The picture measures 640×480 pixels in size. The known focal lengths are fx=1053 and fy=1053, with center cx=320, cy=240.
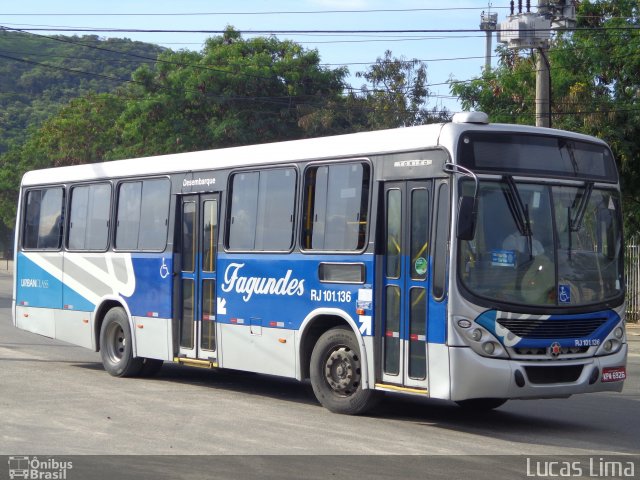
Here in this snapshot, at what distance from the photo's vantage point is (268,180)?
43.6ft

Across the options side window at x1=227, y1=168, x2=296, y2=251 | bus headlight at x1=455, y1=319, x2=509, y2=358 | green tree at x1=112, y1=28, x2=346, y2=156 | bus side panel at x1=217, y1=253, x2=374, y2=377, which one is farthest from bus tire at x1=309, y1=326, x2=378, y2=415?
green tree at x1=112, y1=28, x2=346, y2=156

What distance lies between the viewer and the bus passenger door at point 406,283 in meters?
10.9

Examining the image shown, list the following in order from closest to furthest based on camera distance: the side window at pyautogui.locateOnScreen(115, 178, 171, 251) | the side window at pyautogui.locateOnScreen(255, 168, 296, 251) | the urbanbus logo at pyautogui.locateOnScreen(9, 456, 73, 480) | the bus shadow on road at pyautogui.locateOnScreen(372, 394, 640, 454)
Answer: the urbanbus logo at pyautogui.locateOnScreen(9, 456, 73, 480), the bus shadow on road at pyautogui.locateOnScreen(372, 394, 640, 454), the side window at pyautogui.locateOnScreen(255, 168, 296, 251), the side window at pyautogui.locateOnScreen(115, 178, 171, 251)

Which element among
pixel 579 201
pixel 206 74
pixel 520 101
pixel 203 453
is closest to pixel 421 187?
pixel 579 201

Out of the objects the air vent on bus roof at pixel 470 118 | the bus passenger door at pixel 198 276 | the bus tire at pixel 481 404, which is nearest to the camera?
the air vent on bus roof at pixel 470 118

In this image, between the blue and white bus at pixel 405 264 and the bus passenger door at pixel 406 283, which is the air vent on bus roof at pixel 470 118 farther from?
the bus passenger door at pixel 406 283

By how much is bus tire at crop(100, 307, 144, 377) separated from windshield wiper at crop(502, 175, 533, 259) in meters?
6.89

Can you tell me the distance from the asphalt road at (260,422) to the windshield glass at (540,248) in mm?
1484

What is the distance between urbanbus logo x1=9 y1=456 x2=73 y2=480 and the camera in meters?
8.45

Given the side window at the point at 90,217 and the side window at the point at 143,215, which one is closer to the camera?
the side window at the point at 143,215

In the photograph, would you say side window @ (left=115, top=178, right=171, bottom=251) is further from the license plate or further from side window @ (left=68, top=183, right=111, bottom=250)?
the license plate

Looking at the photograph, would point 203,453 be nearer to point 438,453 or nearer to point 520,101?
point 438,453

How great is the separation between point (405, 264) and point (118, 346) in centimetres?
638

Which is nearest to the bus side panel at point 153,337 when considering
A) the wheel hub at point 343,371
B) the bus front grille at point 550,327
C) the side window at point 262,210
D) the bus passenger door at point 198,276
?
the bus passenger door at point 198,276
